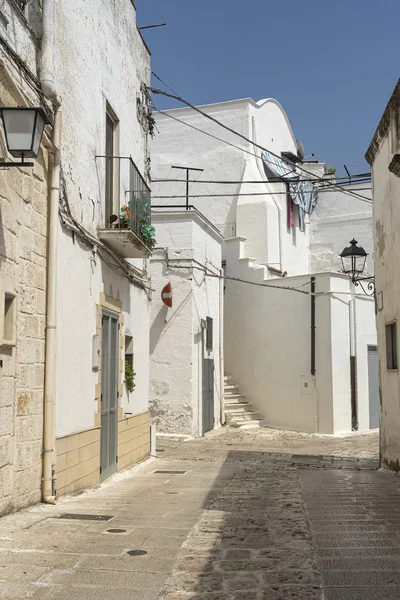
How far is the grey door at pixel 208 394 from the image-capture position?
664 inches

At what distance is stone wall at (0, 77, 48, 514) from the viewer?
596 centimetres

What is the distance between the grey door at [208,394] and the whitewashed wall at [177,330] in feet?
1.29

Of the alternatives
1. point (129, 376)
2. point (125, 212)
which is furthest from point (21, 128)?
point (129, 376)

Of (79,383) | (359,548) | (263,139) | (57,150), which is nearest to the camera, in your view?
(359,548)

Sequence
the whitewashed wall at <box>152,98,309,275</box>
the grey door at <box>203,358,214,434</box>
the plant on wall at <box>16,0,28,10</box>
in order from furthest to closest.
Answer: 1. the whitewashed wall at <box>152,98,309,275</box>
2. the grey door at <box>203,358,214,434</box>
3. the plant on wall at <box>16,0,28,10</box>

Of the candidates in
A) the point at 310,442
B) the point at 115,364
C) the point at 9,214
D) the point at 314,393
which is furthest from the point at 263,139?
the point at 9,214

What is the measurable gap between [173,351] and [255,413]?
4.33 meters

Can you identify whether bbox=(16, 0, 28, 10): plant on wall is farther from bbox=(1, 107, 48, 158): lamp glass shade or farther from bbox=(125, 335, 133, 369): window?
bbox=(125, 335, 133, 369): window

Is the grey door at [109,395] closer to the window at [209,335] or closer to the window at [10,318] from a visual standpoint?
the window at [10,318]

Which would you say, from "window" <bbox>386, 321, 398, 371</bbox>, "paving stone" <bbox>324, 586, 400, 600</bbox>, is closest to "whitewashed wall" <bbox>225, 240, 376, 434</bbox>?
"window" <bbox>386, 321, 398, 371</bbox>

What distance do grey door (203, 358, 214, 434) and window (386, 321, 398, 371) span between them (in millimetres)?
6958

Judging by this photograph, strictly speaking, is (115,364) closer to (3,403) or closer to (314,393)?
(3,403)

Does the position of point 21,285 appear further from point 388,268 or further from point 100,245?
point 388,268

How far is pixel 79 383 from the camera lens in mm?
8086
